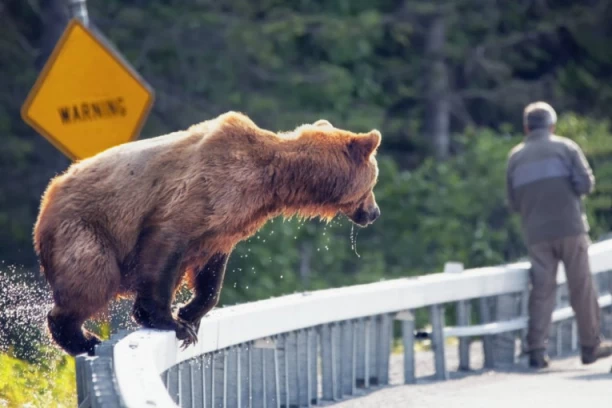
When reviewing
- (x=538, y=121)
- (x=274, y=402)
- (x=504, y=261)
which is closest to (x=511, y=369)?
(x=538, y=121)

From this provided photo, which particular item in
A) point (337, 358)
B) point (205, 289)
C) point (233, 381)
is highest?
point (205, 289)

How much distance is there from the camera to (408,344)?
10.4 m

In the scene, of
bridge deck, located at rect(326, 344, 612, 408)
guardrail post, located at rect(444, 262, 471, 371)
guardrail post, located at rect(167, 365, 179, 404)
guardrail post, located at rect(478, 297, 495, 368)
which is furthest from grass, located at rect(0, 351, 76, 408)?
guardrail post, located at rect(478, 297, 495, 368)

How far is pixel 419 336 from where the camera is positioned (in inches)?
427

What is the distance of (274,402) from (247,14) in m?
12.7

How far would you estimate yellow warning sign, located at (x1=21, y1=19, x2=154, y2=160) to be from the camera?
11.2 m

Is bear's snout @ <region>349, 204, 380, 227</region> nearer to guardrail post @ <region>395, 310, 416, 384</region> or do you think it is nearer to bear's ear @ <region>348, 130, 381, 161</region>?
bear's ear @ <region>348, 130, 381, 161</region>

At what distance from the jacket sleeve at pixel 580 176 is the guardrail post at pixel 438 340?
1.52m

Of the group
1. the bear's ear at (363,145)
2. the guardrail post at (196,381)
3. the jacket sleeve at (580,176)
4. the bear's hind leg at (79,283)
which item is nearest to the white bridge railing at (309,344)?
the guardrail post at (196,381)

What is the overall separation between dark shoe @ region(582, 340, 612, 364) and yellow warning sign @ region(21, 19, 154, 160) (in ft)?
11.9

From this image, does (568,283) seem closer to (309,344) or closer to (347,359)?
(347,359)

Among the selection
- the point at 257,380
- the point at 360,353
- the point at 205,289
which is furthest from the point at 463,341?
the point at 205,289

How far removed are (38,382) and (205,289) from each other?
42.1 inches

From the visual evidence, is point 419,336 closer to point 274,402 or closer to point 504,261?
point 274,402
